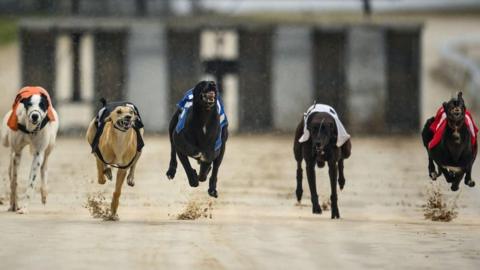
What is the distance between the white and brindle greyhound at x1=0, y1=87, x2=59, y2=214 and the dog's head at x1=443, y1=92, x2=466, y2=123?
11.5 ft

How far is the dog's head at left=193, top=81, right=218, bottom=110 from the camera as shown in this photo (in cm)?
1171

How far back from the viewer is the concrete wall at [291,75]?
26.6m

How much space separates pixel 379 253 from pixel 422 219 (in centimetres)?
305

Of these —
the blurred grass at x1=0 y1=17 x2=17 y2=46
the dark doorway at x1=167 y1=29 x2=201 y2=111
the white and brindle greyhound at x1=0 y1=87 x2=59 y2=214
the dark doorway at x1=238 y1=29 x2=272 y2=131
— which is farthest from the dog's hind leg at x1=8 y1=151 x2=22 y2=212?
the blurred grass at x1=0 y1=17 x2=17 y2=46

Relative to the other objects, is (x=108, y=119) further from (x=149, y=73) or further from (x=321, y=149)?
(x=149, y=73)

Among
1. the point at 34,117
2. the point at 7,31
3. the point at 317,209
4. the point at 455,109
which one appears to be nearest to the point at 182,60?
the point at 34,117

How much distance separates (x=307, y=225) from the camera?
1279 cm

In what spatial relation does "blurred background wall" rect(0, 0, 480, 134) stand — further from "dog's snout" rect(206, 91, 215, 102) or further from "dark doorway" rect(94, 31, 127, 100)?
"dog's snout" rect(206, 91, 215, 102)

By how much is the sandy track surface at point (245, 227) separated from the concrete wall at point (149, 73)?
615cm

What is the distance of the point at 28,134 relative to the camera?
13664 millimetres

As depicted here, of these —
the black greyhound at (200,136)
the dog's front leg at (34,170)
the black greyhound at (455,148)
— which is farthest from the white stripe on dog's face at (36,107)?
the black greyhound at (455,148)

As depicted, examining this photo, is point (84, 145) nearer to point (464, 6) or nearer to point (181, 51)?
point (181, 51)

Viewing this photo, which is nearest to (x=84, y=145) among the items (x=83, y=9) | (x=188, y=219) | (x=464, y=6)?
(x=83, y=9)

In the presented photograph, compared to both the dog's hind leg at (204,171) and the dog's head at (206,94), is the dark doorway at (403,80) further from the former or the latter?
the dog's head at (206,94)
